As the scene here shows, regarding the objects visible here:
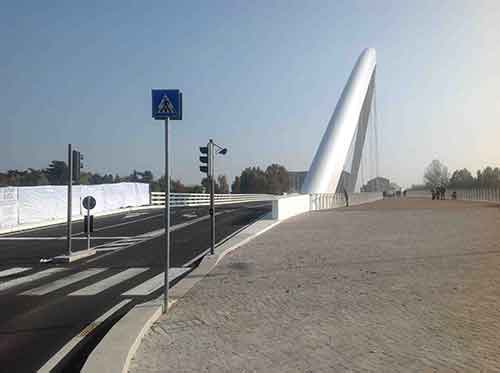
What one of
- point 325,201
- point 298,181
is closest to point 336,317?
point 325,201

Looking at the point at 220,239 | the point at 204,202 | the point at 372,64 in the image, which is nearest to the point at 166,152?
the point at 220,239

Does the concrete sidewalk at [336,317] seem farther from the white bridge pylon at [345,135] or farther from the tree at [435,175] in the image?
the tree at [435,175]

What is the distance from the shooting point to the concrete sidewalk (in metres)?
4.39

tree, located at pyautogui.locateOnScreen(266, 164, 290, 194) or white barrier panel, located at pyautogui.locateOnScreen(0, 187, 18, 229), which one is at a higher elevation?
tree, located at pyautogui.locateOnScreen(266, 164, 290, 194)

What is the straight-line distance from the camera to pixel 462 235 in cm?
1534

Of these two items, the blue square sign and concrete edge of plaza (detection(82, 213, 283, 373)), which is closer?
concrete edge of plaza (detection(82, 213, 283, 373))

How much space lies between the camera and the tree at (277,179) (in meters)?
121

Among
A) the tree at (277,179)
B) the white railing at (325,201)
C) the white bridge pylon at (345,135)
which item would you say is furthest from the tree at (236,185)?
the white railing at (325,201)

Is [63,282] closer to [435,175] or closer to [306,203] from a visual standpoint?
[306,203]

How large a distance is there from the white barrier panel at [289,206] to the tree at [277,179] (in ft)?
286

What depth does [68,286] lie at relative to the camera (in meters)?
8.61

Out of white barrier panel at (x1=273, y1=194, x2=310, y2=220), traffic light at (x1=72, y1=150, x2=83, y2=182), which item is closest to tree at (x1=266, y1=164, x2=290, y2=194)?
white barrier panel at (x1=273, y1=194, x2=310, y2=220)

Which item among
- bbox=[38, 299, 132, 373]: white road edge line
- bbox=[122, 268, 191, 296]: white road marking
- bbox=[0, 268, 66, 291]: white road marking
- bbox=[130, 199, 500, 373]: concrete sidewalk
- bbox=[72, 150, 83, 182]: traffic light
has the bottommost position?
bbox=[0, 268, 66, 291]: white road marking

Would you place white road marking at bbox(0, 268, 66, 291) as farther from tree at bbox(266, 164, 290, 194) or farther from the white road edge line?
tree at bbox(266, 164, 290, 194)
